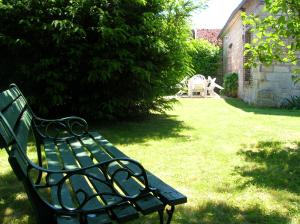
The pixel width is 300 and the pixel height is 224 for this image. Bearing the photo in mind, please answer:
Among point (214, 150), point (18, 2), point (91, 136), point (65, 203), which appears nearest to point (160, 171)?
point (91, 136)

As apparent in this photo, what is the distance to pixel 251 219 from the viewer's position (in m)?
3.35

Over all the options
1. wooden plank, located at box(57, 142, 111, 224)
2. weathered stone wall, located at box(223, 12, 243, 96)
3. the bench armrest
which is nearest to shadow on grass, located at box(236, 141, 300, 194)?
the bench armrest

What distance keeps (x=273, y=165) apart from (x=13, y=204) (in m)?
3.34

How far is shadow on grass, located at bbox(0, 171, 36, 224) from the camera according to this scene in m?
3.35

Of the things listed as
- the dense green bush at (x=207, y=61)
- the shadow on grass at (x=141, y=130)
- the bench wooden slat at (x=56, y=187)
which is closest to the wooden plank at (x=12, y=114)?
the bench wooden slat at (x=56, y=187)

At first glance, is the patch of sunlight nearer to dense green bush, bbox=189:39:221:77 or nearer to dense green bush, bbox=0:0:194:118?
dense green bush, bbox=0:0:194:118

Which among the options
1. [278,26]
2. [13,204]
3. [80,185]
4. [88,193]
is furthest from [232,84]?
[88,193]

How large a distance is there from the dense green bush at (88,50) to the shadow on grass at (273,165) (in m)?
2.89

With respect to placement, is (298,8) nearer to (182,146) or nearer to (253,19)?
(253,19)

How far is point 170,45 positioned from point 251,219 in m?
5.71

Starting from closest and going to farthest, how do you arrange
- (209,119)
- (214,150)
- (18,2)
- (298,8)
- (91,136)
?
(91,136)
(298,8)
(214,150)
(18,2)
(209,119)

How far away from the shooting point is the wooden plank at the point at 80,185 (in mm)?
2191

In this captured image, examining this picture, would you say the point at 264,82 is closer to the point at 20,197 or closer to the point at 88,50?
the point at 88,50

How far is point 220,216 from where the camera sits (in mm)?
3416
